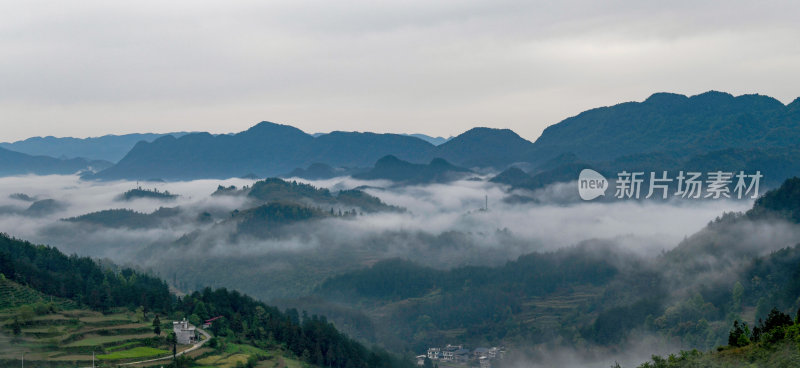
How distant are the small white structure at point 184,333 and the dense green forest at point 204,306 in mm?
10153

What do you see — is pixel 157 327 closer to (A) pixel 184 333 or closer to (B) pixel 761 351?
(A) pixel 184 333

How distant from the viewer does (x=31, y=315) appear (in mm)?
117312

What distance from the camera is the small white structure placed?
12156cm

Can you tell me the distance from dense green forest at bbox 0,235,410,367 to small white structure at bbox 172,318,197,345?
1015 centimetres

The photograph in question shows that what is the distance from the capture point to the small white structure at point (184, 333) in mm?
121562

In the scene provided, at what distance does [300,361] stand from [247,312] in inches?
955

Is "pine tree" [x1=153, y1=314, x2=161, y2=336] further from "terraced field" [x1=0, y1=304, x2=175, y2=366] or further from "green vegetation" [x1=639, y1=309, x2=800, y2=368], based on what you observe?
"green vegetation" [x1=639, y1=309, x2=800, y2=368]

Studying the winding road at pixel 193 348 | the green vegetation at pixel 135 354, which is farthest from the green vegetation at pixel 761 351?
the green vegetation at pixel 135 354

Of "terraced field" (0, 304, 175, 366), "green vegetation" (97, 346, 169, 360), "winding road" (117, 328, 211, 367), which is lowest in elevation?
"winding road" (117, 328, 211, 367)

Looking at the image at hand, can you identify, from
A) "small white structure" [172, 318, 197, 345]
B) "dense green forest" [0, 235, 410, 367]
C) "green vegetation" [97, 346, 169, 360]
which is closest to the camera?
"green vegetation" [97, 346, 169, 360]

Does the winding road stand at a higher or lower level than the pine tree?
lower

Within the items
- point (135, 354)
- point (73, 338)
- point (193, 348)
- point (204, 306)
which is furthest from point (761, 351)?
point (204, 306)

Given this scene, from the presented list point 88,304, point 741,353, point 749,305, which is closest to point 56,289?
point 88,304

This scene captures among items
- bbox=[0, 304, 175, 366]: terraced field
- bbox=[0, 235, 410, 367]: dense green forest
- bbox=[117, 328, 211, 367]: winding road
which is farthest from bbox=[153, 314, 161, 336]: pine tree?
bbox=[0, 235, 410, 367]: dense green forest
